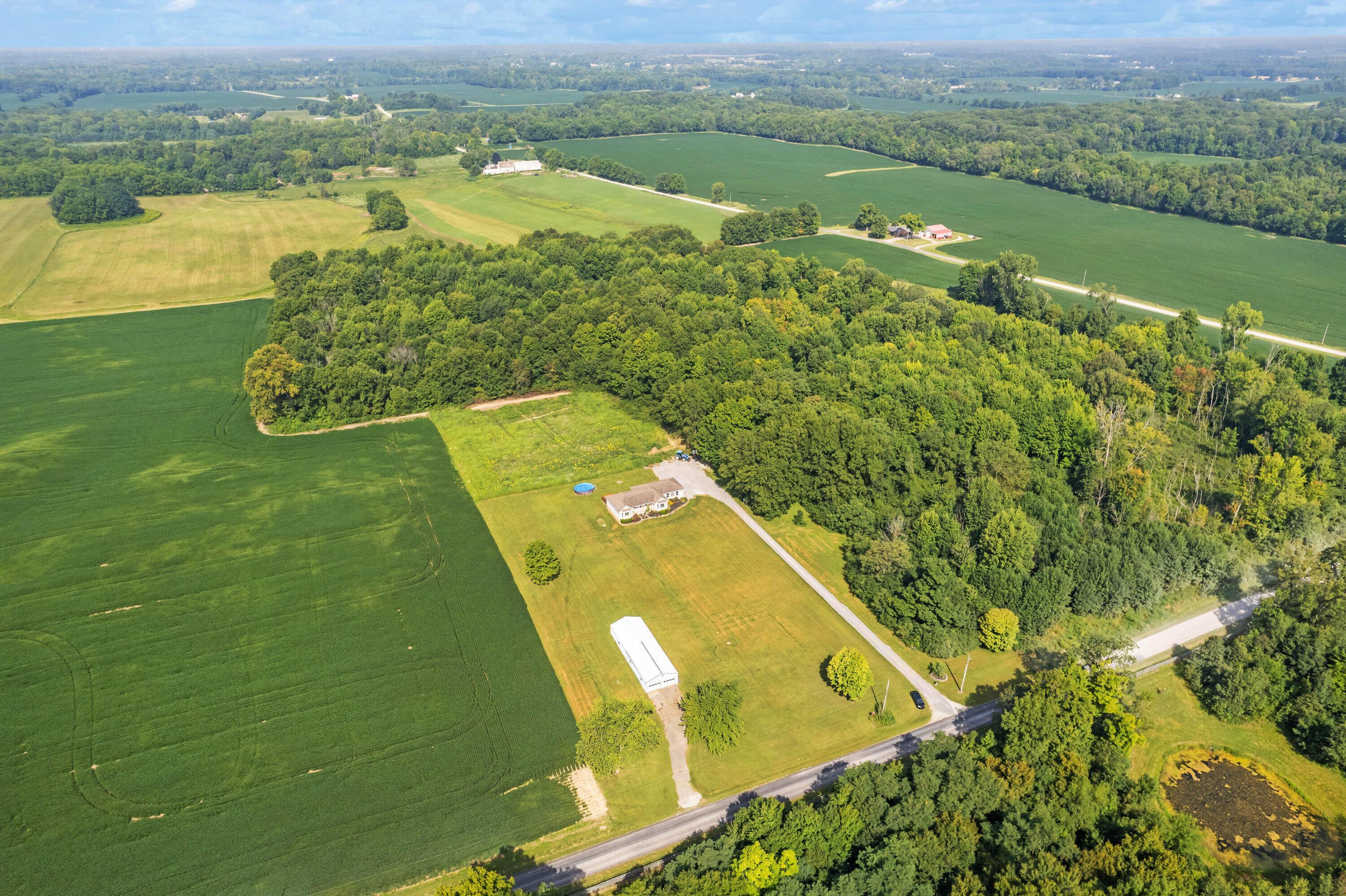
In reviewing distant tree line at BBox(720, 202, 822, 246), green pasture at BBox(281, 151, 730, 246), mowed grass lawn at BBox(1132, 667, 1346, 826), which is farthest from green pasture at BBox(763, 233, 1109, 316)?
mowed grass lawn at BBox(1132, 667, 1346, 826)

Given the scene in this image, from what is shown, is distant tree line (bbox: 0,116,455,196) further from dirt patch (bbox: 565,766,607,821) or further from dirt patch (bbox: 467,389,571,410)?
dirt patch (bbox: 565,766,607,821)

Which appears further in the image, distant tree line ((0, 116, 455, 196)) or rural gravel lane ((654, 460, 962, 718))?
distant tree line ((0, 116, 455, 196))

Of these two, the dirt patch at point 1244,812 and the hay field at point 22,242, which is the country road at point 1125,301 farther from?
the hay field at point 22,242

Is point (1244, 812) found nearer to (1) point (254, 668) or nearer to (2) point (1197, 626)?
(2) point (1197, 626)


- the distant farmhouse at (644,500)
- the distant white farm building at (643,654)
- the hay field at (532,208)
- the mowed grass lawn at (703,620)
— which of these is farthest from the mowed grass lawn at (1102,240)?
the distant white farm building at (643,654)

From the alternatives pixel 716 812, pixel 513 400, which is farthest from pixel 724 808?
pixel 513 400

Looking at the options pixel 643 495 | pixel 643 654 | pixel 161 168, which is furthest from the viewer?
pixel 161 168
